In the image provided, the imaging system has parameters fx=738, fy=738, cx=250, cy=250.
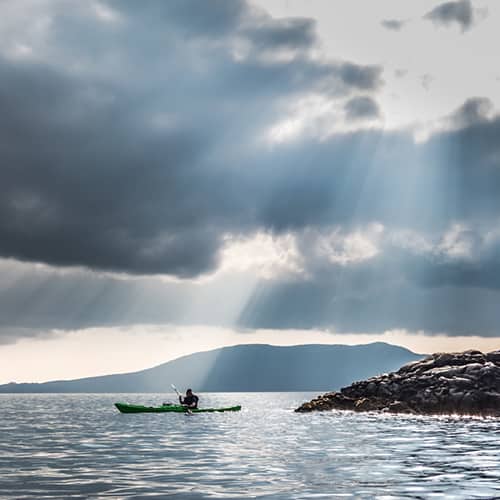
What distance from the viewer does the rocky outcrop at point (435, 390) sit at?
69375mm

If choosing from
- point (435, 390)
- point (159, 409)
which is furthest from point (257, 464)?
point (159, 409)

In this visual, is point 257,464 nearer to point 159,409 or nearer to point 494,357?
point 159,409

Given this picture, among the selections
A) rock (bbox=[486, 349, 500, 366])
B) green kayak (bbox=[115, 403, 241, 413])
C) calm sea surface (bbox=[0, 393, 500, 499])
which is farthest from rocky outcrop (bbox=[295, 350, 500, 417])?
calm sea surface (bbox=[0, 393, 500, 499])

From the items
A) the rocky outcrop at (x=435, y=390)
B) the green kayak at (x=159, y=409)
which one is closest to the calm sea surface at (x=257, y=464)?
the rocky outcrop at (x=435, y=390)

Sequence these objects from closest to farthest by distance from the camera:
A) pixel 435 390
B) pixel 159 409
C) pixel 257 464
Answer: pixel 257 464 → pixel 435 390 → pixel 159 409

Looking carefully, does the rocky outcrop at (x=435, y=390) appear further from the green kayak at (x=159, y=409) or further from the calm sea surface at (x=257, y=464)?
the calm sea surface at (x=257, y=464)

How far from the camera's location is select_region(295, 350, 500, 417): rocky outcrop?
69375 millimetres

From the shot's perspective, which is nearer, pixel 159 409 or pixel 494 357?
pixel 159 409

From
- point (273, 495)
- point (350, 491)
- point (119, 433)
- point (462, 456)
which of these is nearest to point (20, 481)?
point (273, 495)

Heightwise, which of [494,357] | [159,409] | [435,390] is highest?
[494,357]

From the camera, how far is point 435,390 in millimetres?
73062

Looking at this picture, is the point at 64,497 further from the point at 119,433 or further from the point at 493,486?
the point at 119,433

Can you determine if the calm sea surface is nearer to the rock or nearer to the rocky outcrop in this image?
the rocky outcrop

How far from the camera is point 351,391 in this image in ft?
283
